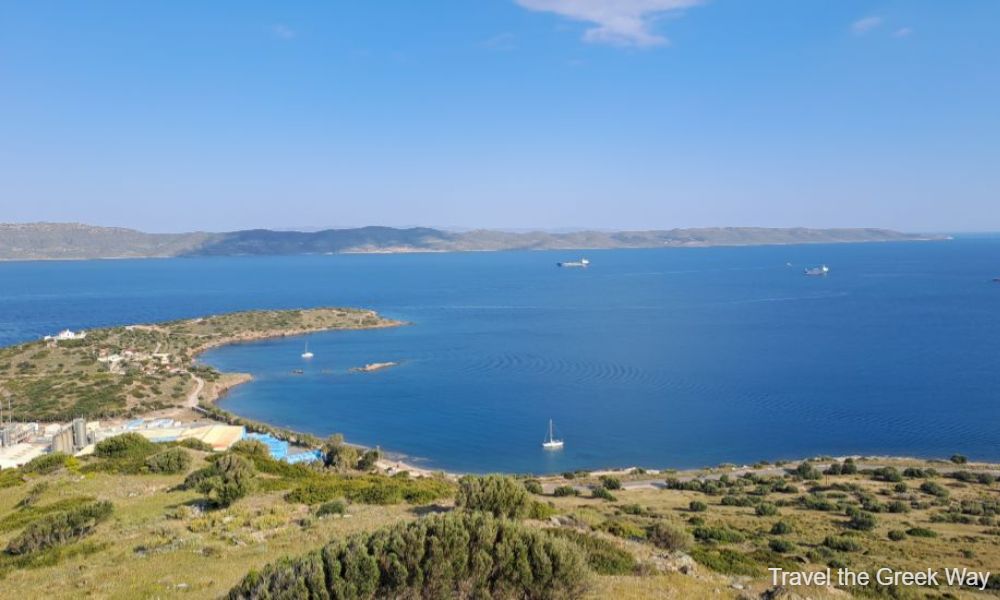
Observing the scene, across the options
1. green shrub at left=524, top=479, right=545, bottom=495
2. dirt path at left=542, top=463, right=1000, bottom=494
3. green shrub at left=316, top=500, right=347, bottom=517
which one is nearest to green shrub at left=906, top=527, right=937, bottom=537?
dirt path at left=542, top=463, right=1000, bottom=494

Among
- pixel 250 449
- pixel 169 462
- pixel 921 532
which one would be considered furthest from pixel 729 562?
pixel 250 449

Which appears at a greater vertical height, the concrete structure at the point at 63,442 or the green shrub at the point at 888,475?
the concrete structure at the point at 63,442

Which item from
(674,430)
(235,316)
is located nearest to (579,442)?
(674,430)

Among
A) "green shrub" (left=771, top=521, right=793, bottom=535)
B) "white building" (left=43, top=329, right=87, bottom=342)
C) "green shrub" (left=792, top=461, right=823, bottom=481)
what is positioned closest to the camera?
"green shrub" (left=771, top=521, right=793, bottom=535)

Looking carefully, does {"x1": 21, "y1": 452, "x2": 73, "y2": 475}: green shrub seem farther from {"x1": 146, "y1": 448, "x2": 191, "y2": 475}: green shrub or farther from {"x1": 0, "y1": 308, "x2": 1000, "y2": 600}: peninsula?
{"x1": 146, "y1": 448, "x2": 191, "y2": 475}: green shrub

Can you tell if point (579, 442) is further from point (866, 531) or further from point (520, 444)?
point (866, 531)

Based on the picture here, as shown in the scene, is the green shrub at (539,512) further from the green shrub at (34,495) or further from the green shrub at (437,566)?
the green shrub at (34,495)

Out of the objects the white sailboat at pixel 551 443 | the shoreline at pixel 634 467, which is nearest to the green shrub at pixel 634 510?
the shoreline at pixel 634 467
